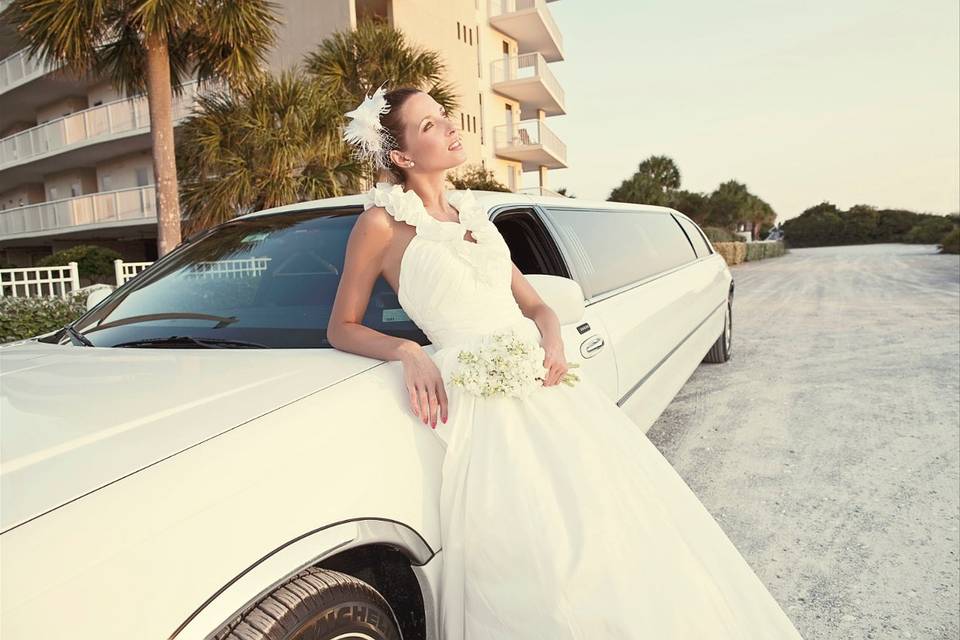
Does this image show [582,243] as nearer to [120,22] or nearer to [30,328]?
[30,328]

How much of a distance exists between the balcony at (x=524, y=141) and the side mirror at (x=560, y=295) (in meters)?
25.9

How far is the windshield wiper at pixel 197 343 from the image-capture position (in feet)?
6.48

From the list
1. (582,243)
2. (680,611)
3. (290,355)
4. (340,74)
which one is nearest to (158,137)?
(340,74)

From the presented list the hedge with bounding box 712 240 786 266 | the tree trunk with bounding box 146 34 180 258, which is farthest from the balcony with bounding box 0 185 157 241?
the hedge with bounding box 712 240 786 266

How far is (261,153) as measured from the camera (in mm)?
10406

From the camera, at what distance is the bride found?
1.48m

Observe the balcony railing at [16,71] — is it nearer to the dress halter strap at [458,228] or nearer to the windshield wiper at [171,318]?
the windshield wiper at [171,318]

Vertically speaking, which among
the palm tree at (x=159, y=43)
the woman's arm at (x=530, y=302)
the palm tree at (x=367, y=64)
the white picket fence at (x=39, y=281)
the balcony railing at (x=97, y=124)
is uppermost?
the balcony railing at (x=97, y=124)

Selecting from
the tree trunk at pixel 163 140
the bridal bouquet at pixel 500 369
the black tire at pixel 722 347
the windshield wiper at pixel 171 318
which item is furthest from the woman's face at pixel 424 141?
the tree trunk at pixel 163 140

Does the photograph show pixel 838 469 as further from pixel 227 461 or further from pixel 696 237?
pixel 227 461

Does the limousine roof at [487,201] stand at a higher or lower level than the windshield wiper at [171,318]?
higher

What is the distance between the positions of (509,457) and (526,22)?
1150 inches

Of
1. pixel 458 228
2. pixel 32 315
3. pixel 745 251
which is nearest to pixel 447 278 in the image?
pixel 458 228

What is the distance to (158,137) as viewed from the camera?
10016mm
